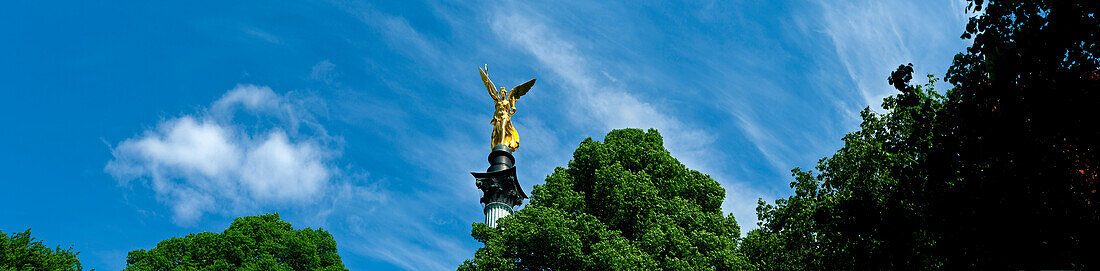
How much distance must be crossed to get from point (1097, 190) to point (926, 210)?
295 cm

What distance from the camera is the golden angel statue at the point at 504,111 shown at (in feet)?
111

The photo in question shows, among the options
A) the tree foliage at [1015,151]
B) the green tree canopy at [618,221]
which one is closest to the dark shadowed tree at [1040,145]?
the tree foliage at [1015,151]

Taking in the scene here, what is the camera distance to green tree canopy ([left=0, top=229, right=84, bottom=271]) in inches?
1107

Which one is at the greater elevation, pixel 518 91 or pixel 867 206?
pixel 518 91

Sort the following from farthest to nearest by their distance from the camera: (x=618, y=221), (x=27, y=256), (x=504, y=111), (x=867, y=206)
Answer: (x=504, y=111) < (x=27, y=256) < (x=618, y=221) < (x=867, y=206)

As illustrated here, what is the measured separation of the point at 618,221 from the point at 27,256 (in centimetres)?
2169

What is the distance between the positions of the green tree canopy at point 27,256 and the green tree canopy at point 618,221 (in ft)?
54.4

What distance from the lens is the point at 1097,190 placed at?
1177cm

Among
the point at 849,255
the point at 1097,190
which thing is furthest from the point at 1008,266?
the point at 849,255

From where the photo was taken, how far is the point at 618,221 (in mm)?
23578

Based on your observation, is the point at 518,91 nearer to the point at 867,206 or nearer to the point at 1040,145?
the point at 867,206

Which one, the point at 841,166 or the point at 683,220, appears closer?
the point at 841,166

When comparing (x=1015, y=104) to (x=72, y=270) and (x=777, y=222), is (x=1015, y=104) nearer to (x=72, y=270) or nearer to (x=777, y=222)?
(x=777, y=222)

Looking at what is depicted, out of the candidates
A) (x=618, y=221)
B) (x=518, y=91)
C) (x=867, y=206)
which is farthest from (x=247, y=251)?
(x=867, y=206)
